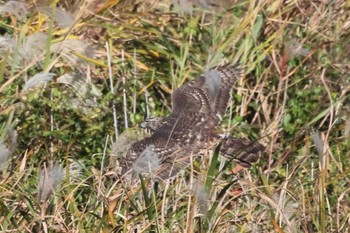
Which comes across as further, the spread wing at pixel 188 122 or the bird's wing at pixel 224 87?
the bird's wing at pixel 224 87

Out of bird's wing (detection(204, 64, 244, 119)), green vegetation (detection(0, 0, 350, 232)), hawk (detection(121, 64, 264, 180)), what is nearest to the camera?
green vegetation (detection(0, 0, 350, 232))

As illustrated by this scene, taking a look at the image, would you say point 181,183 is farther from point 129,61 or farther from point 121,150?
point 129,61

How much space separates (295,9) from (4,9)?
5.86 feet

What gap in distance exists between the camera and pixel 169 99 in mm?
6562

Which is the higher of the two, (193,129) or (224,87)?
(224,87)

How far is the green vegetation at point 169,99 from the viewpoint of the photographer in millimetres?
4715

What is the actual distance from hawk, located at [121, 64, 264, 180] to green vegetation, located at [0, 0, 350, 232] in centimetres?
8

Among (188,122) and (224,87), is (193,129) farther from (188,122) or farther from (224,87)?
(224,87)

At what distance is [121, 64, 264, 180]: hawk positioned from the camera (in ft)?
17.4

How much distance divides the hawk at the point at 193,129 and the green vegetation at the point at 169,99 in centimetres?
8

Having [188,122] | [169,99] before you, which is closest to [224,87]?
[188,122]

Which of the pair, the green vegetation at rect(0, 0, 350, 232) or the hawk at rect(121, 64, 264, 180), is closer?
the green vegetation at rect(0, 0, 350, 232)

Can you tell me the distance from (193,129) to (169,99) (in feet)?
2.31

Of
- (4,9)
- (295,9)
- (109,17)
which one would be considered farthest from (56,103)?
(295,9)
